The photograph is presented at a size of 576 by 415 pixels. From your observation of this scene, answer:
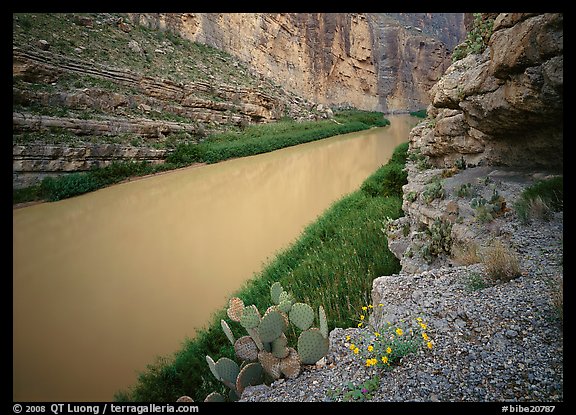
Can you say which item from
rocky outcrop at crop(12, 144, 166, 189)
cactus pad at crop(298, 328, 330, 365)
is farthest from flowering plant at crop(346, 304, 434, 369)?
rocky outcrop at crop(12, 144, 166, 189)

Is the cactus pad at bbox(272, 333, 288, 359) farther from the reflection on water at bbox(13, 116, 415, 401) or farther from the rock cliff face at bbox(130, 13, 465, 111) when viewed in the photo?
the rock cliff face at bbox(130, 13, 465, 111)

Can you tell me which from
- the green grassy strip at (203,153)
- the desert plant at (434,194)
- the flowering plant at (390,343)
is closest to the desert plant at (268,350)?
the flowering plant at (390,343)

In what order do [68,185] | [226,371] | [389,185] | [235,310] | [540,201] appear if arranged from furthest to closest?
[68,185] → [389,185] → [540,201] → [235,310] → [226,371]

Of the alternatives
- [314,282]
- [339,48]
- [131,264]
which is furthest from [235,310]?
[339,48]

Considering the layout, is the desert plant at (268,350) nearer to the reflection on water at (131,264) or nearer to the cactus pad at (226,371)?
the cactus pad at (226,371)

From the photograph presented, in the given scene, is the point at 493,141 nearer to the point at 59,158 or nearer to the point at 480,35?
the point at 480,35
